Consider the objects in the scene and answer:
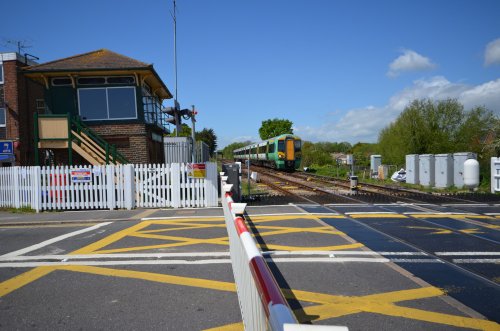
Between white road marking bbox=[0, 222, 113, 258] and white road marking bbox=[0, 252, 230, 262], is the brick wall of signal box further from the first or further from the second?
white road marking bbox=[0, 252, 230, 262]

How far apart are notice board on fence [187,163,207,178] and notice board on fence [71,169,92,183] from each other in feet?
10.8

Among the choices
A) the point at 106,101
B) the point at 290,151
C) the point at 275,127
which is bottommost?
the point at 290,151

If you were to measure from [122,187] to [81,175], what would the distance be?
138cm

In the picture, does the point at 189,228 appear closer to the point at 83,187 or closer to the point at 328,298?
the point at 328,298

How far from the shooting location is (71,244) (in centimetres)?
741

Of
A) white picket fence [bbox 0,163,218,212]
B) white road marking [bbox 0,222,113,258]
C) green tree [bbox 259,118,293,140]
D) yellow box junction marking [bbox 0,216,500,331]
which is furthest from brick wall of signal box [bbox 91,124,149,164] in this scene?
green tree [bbox 259,118,293,140]

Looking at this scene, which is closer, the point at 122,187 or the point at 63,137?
the point at 122,187

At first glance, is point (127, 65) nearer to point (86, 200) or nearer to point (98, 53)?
point (98, 53)

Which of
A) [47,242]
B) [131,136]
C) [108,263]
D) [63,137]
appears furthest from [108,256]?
[131,136]

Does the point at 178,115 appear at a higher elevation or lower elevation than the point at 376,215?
higher

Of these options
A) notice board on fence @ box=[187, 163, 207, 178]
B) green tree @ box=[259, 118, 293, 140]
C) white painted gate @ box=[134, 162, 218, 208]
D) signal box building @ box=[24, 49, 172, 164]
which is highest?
green tree @ box=[259, 118, 293, 140]

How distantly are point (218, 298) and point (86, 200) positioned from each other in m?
9.45

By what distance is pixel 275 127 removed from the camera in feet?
351

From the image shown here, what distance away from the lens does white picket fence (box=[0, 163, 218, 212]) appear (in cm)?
1218
